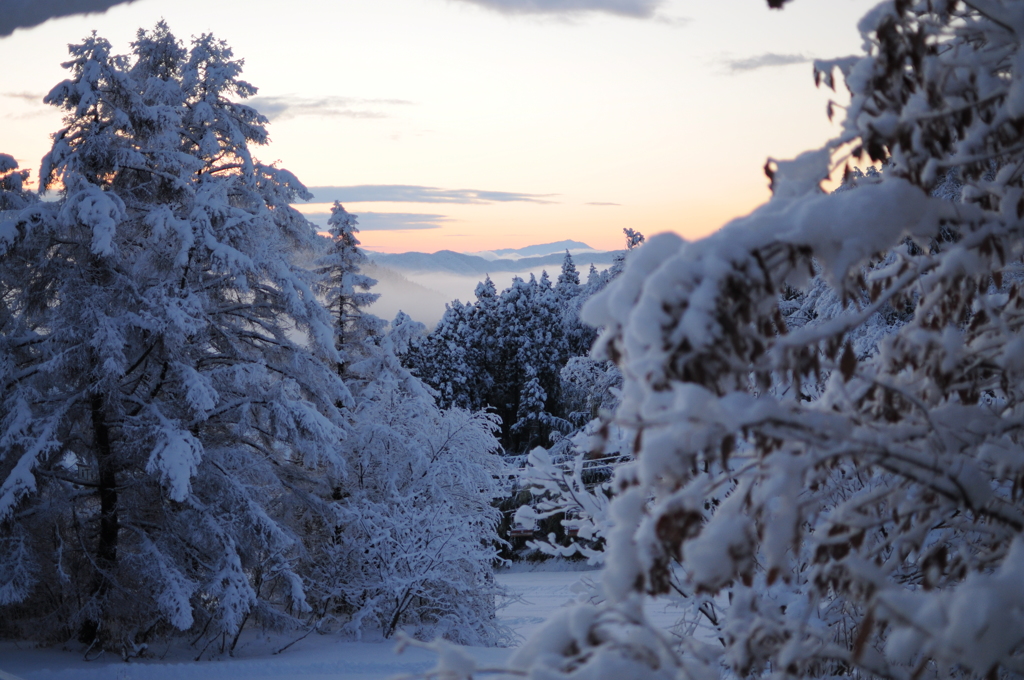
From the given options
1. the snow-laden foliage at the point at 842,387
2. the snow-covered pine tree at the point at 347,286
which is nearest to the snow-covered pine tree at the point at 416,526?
the snow-covered pine tree at the point at 347,286

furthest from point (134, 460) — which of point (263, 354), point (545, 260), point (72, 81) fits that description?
point (545, 260)

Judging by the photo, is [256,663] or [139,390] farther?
[139,390]

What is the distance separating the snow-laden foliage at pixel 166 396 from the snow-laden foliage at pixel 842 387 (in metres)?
9.39

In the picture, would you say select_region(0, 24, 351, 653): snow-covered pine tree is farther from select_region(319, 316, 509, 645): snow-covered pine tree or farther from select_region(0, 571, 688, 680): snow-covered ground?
select_region(319, 316, 509, 645): snow-covered pine tree

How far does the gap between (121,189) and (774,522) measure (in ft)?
39.7

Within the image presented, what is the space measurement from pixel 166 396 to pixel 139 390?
0.39 meters

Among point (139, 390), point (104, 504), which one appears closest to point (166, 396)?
point (139, 390)

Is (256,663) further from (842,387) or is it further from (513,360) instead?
(513,360)

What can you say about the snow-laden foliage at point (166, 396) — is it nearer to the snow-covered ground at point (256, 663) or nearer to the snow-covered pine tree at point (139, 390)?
the snow-covered pine tree at point (139, 390)

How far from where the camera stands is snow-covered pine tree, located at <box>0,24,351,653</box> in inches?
408

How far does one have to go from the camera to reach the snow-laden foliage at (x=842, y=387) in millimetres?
1762

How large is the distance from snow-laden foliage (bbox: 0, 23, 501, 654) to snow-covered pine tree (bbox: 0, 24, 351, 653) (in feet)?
0.12

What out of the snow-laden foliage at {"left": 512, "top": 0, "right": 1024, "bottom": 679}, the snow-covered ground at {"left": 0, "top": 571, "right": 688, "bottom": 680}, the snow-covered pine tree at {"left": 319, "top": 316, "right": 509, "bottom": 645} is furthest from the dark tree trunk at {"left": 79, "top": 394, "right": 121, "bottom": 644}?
the snow-laden foliage at {"left": 512, "top": 0, "right": 1024, "bottom": 679}

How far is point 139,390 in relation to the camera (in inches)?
456
